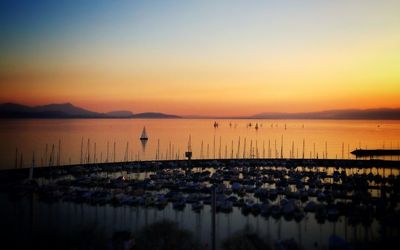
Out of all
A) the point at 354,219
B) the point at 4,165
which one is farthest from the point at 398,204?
the point at 4,165

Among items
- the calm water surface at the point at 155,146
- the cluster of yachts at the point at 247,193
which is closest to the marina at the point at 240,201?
the cluster of yachts at the point at 247,193

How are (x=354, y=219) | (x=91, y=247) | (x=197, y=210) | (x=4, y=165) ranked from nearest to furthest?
(x=91, y=247) → (x=354, y=219) → (x=197, y=210) → (x=4, y=165)

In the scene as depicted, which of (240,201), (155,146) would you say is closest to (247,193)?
(240,201)

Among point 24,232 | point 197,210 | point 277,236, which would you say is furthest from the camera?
point 197,210

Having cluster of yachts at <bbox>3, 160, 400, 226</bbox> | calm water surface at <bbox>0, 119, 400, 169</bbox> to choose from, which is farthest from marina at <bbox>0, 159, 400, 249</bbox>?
calm water surface at <bbox>0, 119, 400, 169</bbox>

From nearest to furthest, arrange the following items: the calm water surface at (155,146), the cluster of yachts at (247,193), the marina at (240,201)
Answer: the marina at (240,201) → the cluster of yachts at (247,193) → the calm water surface at (155,146)

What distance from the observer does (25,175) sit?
26.8 meters

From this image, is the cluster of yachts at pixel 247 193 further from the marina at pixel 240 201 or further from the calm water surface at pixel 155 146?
the calm water surface at pixel 155 146

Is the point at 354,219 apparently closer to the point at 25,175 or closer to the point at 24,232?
the point at 24,232

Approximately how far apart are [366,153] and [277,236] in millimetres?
42751

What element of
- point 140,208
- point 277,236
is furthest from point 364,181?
point 140,208

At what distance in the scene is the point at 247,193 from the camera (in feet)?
73.6

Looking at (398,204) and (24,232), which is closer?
(24,232)

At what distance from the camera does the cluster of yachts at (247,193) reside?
18.0 meters
